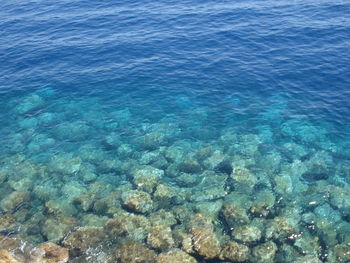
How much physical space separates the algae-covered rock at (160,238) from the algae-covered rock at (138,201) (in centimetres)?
218

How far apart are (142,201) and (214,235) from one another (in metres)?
5.47

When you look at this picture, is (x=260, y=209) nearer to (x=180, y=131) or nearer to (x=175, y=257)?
(x=175, y=257)

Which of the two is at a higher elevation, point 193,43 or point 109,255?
point 193,43

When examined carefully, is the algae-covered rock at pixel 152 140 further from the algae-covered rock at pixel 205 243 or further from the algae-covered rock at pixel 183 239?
the algae-covered rock at pixel 205 243

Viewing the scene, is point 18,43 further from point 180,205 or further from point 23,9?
point 180,205

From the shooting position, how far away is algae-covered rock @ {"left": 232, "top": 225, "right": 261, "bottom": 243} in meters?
20.2

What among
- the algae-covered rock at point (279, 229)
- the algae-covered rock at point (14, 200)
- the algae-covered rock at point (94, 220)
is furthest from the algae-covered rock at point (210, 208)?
the algae-covered rock at point (14, 200)

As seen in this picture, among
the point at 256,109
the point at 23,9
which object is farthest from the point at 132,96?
the point at 23,9

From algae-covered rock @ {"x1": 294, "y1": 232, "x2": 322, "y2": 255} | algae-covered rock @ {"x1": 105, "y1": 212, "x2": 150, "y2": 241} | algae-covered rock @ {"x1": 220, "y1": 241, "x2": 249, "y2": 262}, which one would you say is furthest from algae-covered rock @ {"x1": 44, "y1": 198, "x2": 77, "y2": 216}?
algae-covered rock @ {"x1": 294, "y1": 232, "x2": 322, "y2": 255}

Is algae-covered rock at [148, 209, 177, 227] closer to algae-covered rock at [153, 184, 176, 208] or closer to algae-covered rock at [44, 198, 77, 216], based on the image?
algae-covered rock at [153, 184, 176, 208]

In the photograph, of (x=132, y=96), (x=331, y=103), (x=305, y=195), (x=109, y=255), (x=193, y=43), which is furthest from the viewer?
(x=193, y=43)

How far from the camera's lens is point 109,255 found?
19047mm

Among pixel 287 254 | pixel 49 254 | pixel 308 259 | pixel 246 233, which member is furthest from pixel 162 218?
pixel 308 259

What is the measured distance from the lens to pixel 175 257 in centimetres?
1850
